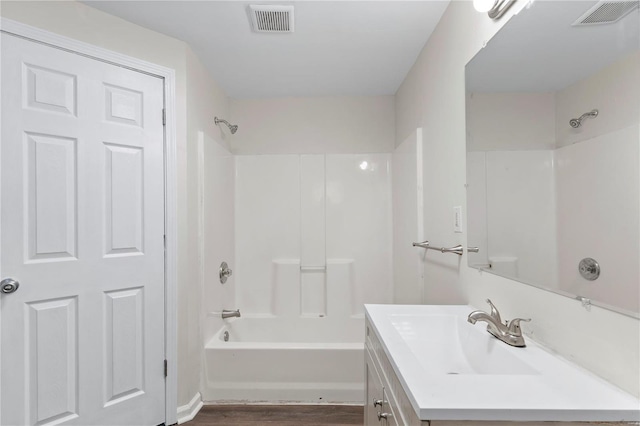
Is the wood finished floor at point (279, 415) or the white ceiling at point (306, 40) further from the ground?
the white ceiling at point (306, 40)

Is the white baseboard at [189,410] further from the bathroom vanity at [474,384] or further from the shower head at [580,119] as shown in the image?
the shower head at [580,119]

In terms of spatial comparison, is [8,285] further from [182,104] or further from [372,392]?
[372,392]

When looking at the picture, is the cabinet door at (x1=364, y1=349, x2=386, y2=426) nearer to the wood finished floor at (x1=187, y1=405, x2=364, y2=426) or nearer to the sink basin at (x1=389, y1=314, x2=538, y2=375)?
the sink basin at (x1=389, y1=314, x2=538, y2=375)

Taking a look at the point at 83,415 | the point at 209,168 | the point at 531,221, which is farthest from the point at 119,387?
the point at 531,221

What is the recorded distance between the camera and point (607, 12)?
73cm

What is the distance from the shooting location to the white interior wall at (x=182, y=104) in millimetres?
1566

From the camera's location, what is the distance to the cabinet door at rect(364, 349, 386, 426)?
1085 mm

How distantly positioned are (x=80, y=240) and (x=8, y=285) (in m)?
0.32

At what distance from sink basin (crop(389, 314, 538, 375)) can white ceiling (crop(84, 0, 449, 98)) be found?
5.09 ft

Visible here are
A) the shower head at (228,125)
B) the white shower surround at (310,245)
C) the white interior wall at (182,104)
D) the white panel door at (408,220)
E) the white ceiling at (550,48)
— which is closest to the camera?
the white ceiling at (550,48)

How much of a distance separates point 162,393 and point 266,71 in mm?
2262

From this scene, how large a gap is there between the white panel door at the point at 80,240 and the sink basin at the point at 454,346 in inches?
57.6

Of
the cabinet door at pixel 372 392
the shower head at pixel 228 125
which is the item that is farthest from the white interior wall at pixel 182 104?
the cabinet door at pixel 372 392

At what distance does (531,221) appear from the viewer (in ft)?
3.17
